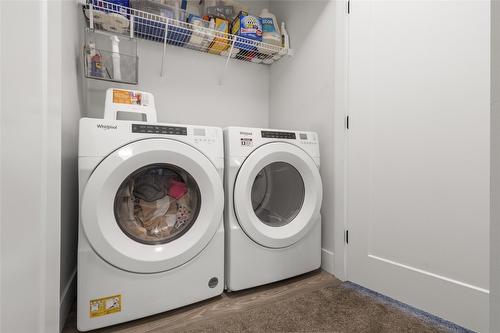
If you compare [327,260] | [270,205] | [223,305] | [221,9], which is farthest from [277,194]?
[221,9]

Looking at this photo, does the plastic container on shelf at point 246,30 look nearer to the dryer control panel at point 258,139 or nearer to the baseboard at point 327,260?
the dryer control panel at point 258,139

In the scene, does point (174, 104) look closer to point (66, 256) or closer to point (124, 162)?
point (124, 162)

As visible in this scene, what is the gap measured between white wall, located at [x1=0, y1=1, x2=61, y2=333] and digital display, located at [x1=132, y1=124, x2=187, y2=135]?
0.98ft

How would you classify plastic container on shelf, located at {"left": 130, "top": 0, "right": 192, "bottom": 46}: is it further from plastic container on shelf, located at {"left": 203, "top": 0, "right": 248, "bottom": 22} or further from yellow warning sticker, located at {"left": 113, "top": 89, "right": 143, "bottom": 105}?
yellow warning sticker, located at {"left": 113, "top": 89, "right": 143, "bottom": 105}

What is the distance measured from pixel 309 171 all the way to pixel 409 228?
52cm

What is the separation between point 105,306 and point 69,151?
65cm

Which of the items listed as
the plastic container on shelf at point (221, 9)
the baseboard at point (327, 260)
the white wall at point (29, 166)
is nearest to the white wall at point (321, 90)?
the baseboard at point (327, 260)

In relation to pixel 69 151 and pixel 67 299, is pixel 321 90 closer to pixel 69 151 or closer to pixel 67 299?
pixel 69 151

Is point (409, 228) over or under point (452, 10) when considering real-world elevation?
under

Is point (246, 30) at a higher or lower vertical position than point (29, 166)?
higher

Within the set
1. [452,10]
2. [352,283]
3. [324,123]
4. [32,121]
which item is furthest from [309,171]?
[32,121]

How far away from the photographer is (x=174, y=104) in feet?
5.44

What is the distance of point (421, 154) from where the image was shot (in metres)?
1.01

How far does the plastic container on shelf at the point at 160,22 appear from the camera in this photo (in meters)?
1.33
